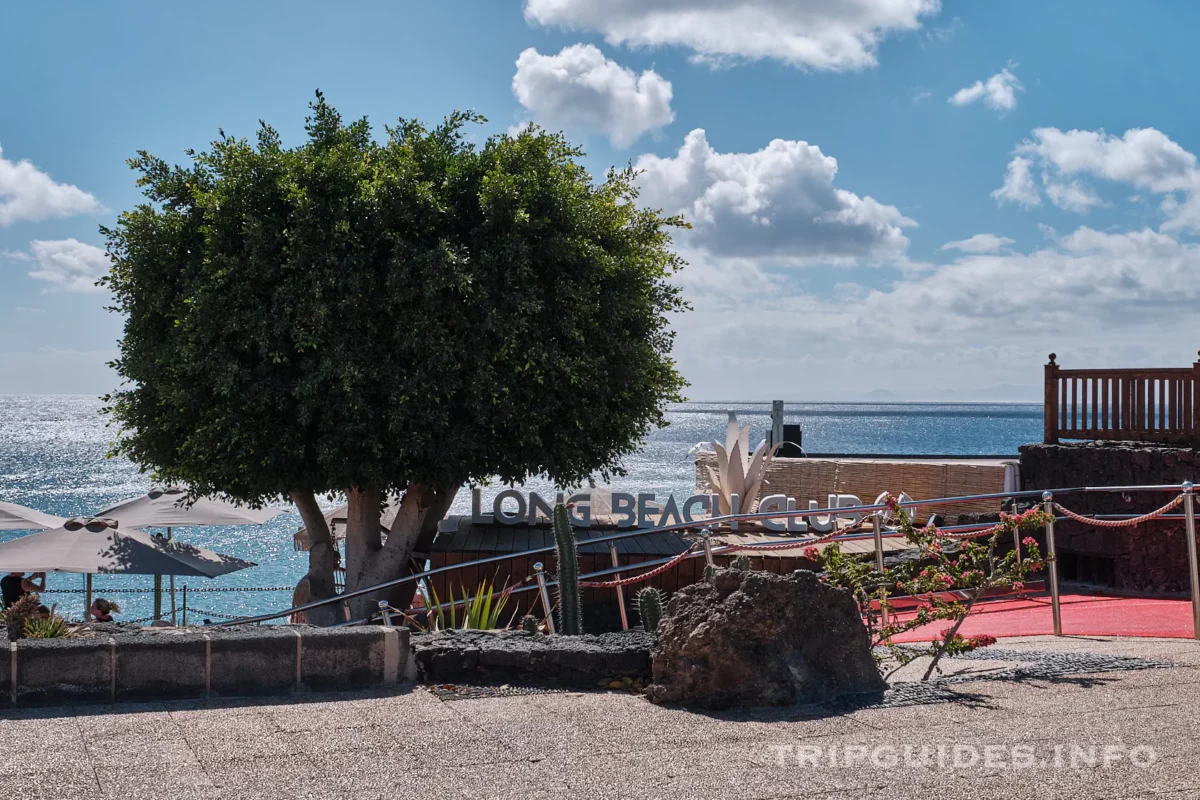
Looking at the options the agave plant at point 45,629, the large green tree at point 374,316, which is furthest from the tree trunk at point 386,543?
the agave plant at point 45,629

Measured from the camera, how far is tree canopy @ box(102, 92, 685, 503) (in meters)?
11.4

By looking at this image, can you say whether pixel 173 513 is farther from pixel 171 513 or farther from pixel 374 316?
pixel 374 316

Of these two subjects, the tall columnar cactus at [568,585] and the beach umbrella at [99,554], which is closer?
the tall columnar cactus at [568,585]

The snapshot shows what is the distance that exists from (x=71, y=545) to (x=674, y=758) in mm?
9865

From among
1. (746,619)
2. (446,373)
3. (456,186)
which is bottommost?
(746,619)

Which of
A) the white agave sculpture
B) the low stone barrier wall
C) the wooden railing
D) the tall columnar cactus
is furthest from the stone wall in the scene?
the low stone barrier wall

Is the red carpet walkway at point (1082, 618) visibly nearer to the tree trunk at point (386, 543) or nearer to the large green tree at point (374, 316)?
the large green tree at point (374, 316)

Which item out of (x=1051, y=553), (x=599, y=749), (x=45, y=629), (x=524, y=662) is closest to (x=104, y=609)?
(x=45, y=629)

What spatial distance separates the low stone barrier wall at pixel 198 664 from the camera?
464cm

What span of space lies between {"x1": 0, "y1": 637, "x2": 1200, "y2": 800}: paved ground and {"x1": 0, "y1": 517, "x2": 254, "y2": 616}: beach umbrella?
7.52m

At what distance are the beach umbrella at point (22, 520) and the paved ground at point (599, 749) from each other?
376 inches

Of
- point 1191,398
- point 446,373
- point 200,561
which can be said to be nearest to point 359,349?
point 446,373

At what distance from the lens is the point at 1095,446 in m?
12.7

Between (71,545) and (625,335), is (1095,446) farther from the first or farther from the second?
(71,545)
